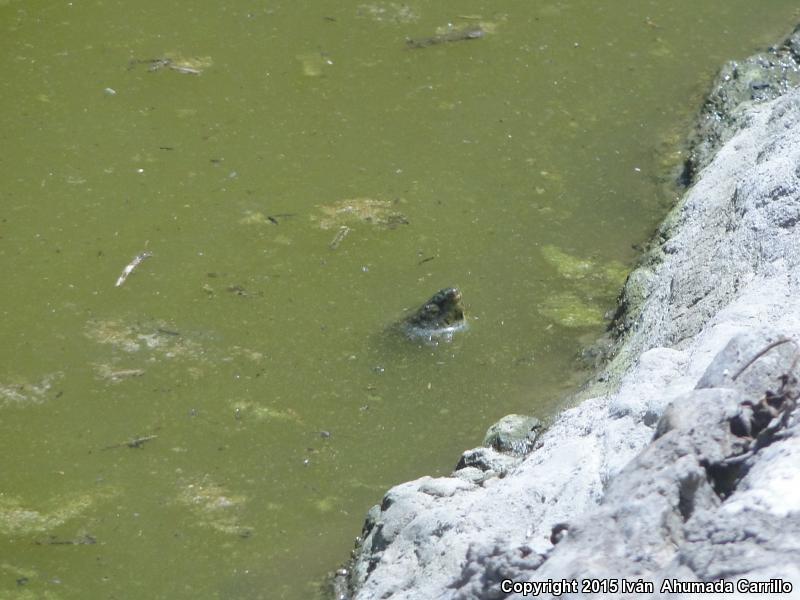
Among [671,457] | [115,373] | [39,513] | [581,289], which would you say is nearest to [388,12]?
[581,289]

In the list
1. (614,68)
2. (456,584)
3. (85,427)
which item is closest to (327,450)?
(85,427)

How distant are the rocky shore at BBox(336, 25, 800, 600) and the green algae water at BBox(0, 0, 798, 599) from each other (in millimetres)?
272

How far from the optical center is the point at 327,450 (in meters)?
2.84

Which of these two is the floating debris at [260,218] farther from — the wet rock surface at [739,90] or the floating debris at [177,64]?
the wet rock surface at [739,90]

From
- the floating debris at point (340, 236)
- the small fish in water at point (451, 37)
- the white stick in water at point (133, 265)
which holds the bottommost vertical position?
the white stick in water at point (133, 265)

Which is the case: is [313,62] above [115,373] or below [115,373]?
above

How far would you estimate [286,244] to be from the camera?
3.36 m

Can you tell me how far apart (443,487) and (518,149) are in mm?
1555

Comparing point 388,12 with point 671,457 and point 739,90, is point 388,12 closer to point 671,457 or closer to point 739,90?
point 739,90

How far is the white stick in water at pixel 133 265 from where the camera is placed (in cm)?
321

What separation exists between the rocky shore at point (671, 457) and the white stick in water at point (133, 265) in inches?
41.1

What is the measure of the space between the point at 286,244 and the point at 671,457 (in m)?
1.83

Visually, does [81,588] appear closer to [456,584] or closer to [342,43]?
[456,584]

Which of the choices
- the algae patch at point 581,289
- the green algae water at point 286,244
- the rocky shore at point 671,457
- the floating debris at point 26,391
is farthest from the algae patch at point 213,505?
the algae patch at point 581,289
